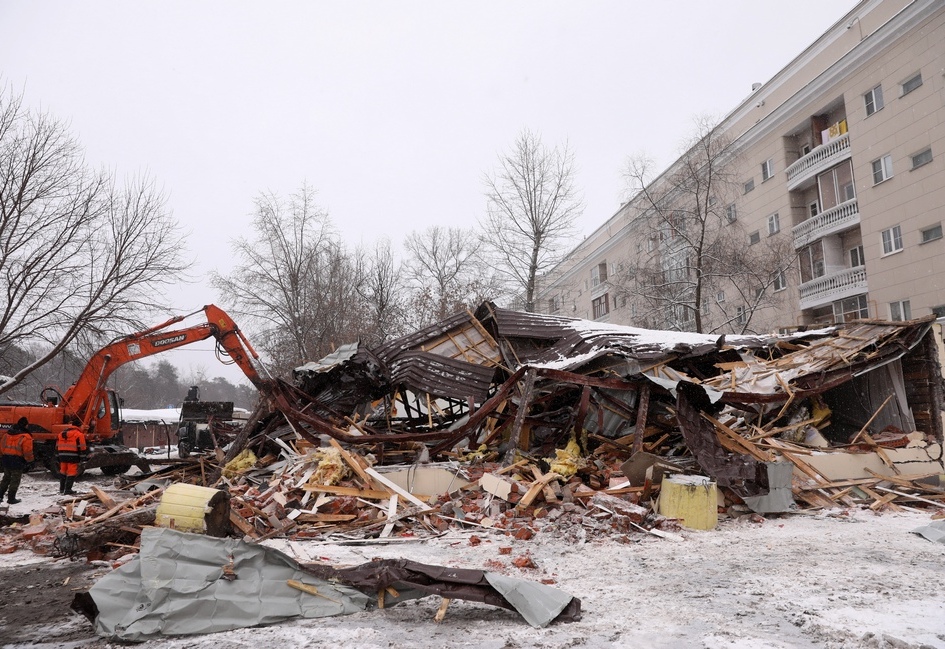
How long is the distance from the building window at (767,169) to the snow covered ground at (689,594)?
25.5 meters

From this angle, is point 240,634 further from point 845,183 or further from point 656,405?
point 845,183

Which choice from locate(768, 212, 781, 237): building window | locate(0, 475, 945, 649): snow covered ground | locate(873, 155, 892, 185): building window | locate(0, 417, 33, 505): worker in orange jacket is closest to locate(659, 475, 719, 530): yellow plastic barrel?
locate(0, 475, 945, 649): snow covered ground

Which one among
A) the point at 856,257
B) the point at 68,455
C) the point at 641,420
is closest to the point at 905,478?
the point at 641,420

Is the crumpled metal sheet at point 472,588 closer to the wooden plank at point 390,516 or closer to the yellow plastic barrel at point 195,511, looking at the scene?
the yellow plastic barrel at point 195,511

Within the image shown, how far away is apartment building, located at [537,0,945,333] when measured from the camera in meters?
21.6

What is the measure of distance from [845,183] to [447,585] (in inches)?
1105

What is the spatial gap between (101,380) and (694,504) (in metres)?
12.8

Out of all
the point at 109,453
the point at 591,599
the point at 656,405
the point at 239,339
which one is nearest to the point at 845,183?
the point at 656,405

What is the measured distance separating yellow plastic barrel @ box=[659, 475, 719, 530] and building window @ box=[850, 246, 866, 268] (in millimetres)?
22750

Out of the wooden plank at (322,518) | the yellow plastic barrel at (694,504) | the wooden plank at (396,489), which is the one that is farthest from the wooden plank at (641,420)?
the wooden plank at (322,518)

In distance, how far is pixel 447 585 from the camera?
4.48 meters

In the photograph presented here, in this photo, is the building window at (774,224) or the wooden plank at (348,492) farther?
the building window at (774,224)

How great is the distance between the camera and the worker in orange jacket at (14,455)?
35.2ft

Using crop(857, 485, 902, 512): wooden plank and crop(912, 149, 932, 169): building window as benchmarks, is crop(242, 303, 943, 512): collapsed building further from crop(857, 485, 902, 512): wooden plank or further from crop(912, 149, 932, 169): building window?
crop(912, 149, 932, 169): building window
